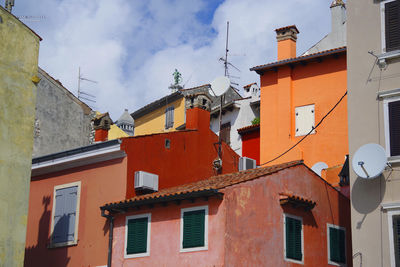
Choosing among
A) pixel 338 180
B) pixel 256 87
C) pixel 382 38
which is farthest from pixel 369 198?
pixel 256 87

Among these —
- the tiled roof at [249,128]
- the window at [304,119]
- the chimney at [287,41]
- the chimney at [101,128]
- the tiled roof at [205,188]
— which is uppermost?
the chimney at [287,41]

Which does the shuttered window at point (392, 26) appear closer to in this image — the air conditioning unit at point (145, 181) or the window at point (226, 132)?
the air conditioning unit at point (145, 181)

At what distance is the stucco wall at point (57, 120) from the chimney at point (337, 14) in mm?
13112

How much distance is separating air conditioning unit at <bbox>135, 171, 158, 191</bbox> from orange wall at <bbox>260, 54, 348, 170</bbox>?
9.76 metres

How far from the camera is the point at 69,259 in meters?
22.6

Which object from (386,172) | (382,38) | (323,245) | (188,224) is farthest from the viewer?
(323,245)

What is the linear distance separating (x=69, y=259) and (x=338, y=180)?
995 centimetres

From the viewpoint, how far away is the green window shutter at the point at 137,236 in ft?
66.4

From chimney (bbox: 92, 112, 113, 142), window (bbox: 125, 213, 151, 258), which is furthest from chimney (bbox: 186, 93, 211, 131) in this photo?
window (bbox: 125, 213, 151, 258)

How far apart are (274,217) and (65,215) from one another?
7403mm

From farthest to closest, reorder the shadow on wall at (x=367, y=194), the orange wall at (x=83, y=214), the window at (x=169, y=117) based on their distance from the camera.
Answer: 1. the window at (x=169, y=117)
2. the orange wall at (x=83, y=214)
3. the shadow on wall at (x=367, y=194)

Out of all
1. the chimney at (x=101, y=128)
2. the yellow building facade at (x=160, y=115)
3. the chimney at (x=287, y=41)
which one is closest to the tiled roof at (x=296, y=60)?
the chimney at (x=287, y=41)

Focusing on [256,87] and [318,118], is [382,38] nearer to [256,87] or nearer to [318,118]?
[318,118]

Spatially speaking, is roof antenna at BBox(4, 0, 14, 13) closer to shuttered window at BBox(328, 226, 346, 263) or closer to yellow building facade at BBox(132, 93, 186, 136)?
shuttered window at BBox(328, 226, 346, 263)
